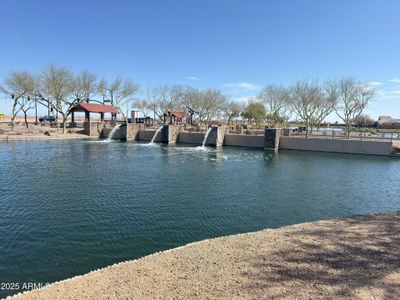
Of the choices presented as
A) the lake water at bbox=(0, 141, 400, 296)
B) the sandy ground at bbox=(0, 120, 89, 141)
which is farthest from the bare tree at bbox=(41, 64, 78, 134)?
the lake water at bbox=(0, 141, 400, 296)

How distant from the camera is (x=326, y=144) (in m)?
38.6

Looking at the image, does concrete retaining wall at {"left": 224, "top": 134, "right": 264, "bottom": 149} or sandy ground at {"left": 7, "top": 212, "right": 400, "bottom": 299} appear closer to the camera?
sandy ground at {"left": 7, "top": 212, "right": 400, "bottom": 299}

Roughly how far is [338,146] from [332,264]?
A: 35307 millimetres

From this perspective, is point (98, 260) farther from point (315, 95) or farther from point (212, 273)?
point (315, 95)

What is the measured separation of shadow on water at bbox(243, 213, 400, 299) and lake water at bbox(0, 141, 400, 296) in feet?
10.2

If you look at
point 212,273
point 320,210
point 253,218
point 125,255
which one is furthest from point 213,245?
point 320,210

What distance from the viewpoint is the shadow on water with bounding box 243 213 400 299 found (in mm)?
5430

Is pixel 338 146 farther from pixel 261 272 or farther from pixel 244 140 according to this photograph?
pixel 261 272

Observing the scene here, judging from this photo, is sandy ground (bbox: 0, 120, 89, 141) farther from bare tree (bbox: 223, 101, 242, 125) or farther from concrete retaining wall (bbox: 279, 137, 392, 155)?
bare tree (bbox: 223, 101, 242, 125)

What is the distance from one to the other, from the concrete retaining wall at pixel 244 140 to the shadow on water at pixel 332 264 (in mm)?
33755

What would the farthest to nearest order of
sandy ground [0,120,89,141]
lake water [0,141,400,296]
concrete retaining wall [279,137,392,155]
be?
sandy ground [0,120,89,141]
concrete retaining wall [279,137,392,155]
lake water [0,141,400,296]

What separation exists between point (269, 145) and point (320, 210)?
1075 inches

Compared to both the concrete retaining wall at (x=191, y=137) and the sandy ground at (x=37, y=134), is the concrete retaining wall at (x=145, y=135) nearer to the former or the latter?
the concrete retaining wall at (x=191, y=137)

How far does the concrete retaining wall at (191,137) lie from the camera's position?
47375mm
